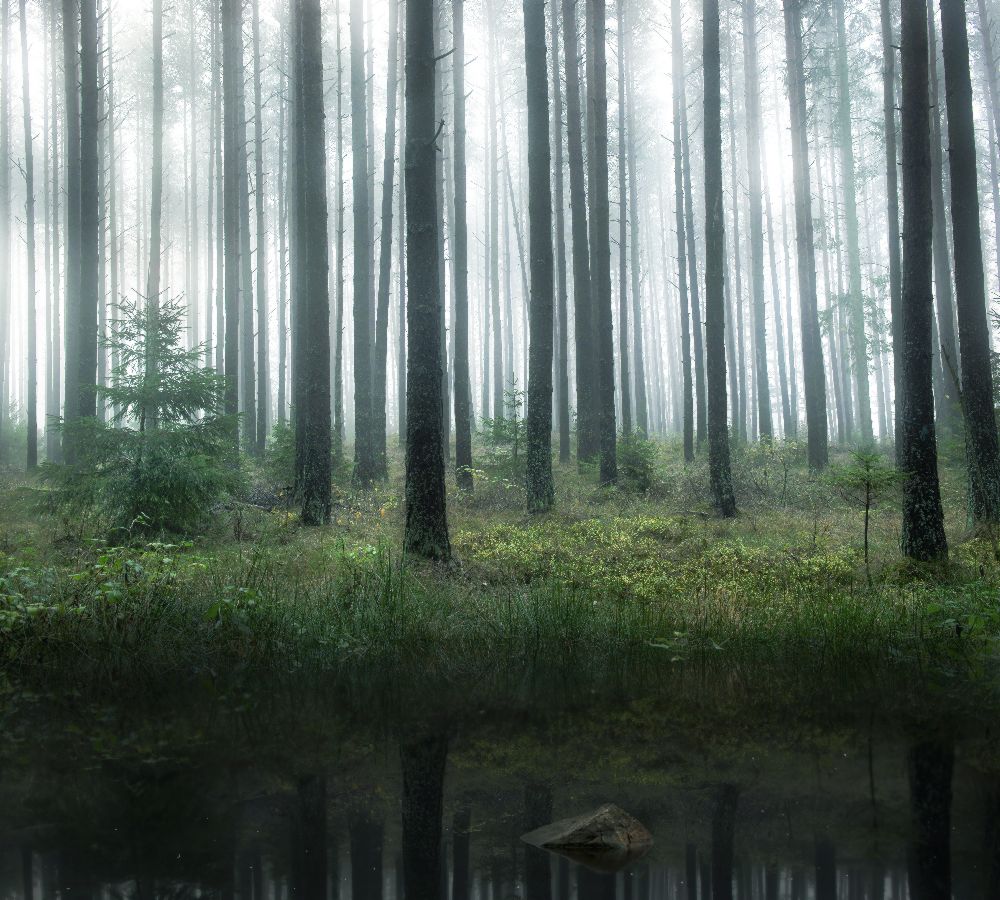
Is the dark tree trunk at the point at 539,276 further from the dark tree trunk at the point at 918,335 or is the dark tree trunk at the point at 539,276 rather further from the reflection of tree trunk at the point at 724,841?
the reflection of tree trunk at the point at 724,841

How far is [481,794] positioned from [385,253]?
57.5ft

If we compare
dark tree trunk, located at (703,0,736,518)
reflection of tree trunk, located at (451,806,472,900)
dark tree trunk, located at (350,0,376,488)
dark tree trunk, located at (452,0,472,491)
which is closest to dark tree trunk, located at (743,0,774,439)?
dark tree trunk, located at (452,0,472,491)

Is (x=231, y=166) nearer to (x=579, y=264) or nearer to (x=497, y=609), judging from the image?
(x=579, y=264)

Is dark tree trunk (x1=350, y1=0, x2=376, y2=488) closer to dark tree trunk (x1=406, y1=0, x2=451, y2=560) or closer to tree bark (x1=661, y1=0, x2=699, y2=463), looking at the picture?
dark tree trunk (x1=406, y1=0, x2=451, y2=560)

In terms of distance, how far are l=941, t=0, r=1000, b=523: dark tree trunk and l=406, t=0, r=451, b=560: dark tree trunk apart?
7.28 metres

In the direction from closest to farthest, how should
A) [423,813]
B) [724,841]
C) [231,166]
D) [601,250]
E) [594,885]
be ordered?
[594,885]
[724,841]
[423,813]
[601,250]
[231,166]

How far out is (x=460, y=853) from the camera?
121 inches

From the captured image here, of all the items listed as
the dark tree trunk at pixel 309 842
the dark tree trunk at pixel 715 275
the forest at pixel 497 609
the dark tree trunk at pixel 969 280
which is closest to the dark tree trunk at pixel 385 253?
the forest at pixel 497 609

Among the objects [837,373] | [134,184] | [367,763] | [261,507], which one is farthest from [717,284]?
[134,184]

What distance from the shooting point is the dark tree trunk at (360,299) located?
16719mm

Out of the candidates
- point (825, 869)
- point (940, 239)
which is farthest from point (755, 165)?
point (825, 869)

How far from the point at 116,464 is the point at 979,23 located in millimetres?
32201

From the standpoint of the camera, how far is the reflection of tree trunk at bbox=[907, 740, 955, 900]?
279cm

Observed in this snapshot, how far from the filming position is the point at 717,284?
1338 centimetres
